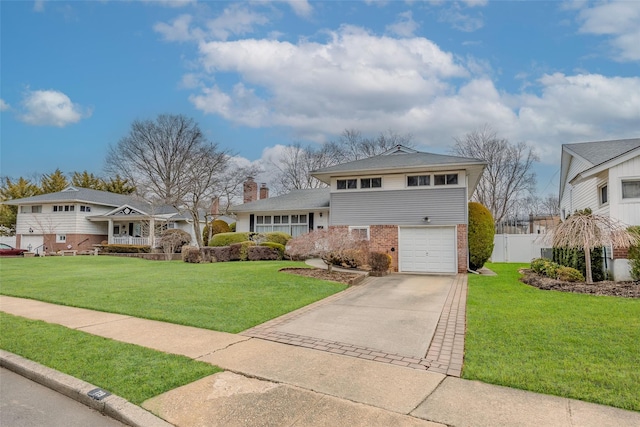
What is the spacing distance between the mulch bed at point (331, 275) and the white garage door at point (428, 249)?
14.2 feet

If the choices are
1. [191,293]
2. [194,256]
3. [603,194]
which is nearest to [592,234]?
[603,194]

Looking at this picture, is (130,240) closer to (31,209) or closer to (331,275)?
(31,209)

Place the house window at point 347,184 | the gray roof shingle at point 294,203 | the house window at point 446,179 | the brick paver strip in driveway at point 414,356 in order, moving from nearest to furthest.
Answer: the brick paver strip in driveway at point 414,356 < the house window at point 446,179 < the house window at point 347,184 < the gray roof shingle at point 294,203

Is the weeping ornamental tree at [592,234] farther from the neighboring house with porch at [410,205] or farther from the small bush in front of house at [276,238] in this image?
the small bush in front of house at [276,238]

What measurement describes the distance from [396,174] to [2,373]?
14740 millimetres

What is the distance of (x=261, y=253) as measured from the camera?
2047 cm

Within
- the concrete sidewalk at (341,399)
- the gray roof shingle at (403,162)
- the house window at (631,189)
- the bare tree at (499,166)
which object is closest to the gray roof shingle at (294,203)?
the gray roof shingle at (403,162)

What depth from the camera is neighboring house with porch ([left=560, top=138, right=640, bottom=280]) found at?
1179cm

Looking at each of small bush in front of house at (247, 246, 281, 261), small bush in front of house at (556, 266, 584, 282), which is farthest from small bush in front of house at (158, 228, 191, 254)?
small bush in front of house at (556, 266, 584, 282)

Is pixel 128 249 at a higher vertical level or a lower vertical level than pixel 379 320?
higher

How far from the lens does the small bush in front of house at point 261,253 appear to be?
20.3 m

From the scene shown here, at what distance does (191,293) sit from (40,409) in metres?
5.84

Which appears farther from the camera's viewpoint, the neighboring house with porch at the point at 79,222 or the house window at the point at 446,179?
the neighboring house with porch at the point at 79,222

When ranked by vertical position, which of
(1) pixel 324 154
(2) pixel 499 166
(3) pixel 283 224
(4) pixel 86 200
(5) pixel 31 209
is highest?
(1) pixel 324 154
